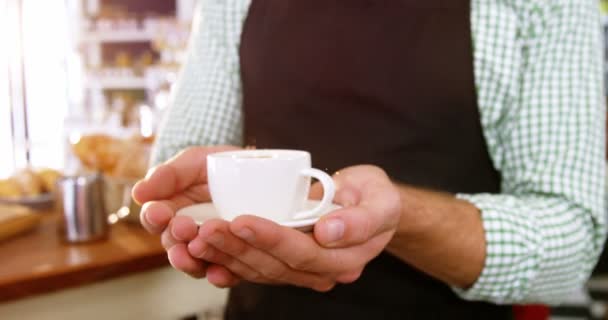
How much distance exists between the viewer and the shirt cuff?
558 mm

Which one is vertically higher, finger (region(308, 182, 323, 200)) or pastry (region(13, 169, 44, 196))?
finger (region(308, 182, 323, 200))

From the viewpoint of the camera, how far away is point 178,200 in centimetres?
49

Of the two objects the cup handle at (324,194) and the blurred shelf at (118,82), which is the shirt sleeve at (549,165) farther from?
the blurred shelf at (118,82)

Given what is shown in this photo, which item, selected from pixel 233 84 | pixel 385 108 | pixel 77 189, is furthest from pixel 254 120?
pixel 77 189

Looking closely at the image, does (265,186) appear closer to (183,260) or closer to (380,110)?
(183,260)

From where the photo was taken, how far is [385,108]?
2.21ft

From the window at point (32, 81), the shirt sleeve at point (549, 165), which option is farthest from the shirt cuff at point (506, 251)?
the window at point (32, 81)

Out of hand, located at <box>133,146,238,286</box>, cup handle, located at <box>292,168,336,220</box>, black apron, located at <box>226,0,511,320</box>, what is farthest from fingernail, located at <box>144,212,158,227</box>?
black apron, located at <box>226,0,511,320</box>

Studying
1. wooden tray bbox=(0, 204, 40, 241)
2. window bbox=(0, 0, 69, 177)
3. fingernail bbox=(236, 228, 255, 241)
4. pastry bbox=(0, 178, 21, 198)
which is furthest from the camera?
window bbox=(0, 0, 69, 177)

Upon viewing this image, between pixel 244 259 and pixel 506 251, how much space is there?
0.98 feet

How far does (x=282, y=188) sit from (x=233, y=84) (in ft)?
1.20

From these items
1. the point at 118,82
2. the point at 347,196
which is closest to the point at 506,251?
the point at 347,196

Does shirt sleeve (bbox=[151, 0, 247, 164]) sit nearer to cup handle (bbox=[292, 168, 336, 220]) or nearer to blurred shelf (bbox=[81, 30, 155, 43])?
cup handle (bbox=[292, 168, 336, 220])

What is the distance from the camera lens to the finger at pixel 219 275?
404mm
